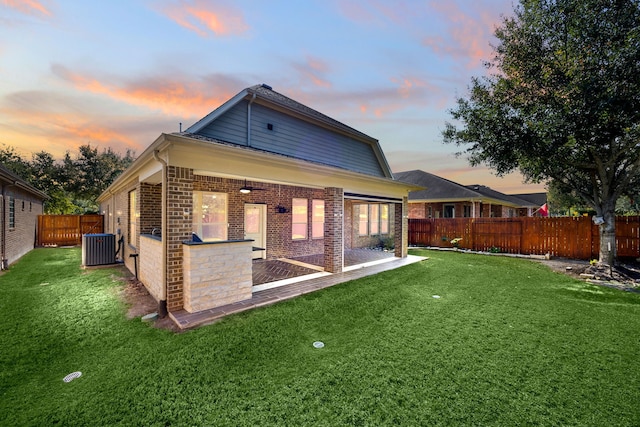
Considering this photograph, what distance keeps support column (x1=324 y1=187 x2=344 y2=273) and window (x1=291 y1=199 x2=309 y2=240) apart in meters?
3.00

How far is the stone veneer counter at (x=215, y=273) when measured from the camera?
181 inches

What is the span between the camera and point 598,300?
5703 mm

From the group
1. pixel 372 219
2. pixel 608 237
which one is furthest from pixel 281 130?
pixel 608 237

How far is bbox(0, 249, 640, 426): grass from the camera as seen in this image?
236cm

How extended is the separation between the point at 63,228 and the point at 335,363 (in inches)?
807

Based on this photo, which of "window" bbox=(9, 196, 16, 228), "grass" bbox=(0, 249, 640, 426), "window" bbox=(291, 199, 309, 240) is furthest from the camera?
"window" bbox=(291, 199, 309, 240)

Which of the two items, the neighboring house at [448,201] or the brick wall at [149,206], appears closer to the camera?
the brick wall at [149,206]

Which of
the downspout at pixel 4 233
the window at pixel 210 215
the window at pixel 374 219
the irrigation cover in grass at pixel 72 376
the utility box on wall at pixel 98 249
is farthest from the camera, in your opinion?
the window at pixel 374 219

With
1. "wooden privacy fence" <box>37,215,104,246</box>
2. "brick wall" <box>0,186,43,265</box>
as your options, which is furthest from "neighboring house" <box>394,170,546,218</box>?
"wooden privacy fence" <box>37,215,104,246</box>

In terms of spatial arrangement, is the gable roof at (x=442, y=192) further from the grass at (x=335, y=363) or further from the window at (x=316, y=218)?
the grass at (x=335, y=363)

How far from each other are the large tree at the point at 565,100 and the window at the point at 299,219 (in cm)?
666

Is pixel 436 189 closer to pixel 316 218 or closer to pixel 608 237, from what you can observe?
pixel 608 237

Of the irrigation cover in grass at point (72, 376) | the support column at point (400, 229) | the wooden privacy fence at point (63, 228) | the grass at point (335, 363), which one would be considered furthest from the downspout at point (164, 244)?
the wooden privacy fence at point (63, 228)

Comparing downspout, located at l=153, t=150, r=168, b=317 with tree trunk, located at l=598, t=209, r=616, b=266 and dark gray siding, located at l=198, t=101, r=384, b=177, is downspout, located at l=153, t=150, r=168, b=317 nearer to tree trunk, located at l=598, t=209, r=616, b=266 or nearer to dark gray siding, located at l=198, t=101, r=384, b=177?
dark gray siding, located at l=198, t=101, r=384, b=177
